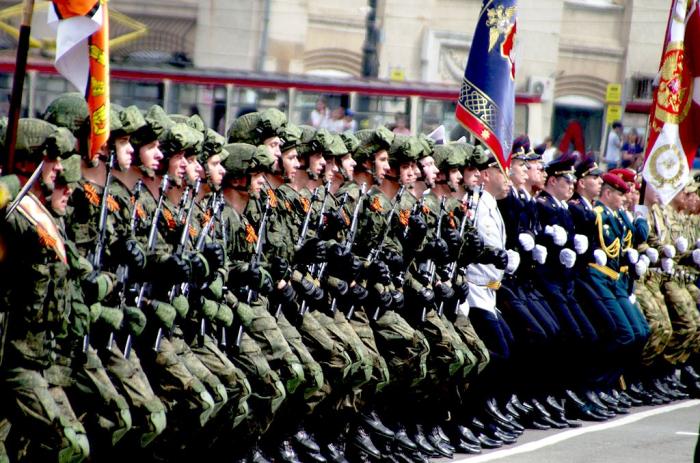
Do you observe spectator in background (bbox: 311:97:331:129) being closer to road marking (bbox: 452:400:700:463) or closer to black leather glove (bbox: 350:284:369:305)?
road marking (bbox: 452:400:700:463)

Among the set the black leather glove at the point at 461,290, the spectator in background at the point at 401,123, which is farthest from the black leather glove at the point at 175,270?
the spectator in background at the point at 401,123

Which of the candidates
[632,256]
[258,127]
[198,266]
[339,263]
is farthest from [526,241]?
[198,266]

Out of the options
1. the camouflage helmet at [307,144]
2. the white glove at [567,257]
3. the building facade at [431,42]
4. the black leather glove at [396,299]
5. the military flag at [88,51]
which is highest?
the building facade at [431,42]

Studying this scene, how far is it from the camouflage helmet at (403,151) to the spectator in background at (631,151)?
14.8 meters

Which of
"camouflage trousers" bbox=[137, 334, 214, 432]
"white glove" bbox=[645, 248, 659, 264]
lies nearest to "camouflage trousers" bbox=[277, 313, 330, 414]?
"camouflage trousers" bbox=[137, 334, 214, 432]

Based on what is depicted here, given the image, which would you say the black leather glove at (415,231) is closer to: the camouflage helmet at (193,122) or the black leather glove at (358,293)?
the black leather glove at (358,293)

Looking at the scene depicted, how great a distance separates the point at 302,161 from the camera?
425 inches

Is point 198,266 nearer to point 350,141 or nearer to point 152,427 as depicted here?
point 152,427

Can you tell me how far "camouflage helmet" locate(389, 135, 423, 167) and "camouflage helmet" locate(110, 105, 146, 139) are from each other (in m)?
2.95

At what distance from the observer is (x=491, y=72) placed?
13.7 metres

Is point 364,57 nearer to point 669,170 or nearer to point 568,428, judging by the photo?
point 669,170

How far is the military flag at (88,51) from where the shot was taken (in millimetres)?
8047

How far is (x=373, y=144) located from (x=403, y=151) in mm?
227

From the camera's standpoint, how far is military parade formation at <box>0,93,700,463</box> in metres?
7.63
